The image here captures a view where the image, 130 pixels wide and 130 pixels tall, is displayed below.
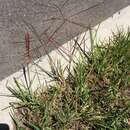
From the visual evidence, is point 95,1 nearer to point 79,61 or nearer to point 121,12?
point 121,12

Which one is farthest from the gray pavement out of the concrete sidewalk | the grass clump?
the grass clump

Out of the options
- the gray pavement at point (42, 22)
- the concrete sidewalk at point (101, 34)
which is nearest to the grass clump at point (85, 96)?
the concrete sidewalk at point (101, 34)

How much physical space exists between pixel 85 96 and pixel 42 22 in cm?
78

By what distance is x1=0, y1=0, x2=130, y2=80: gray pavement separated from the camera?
3.00m

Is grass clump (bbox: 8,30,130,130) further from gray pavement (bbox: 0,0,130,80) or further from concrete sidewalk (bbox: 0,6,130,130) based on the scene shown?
gray pavement (bbox: 0,0,130,80)

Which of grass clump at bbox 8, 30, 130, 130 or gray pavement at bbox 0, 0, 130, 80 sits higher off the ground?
gray pavement at bbox 0, 0, 130, 80

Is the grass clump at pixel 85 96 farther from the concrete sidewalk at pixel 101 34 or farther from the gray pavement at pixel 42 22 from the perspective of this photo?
the gray pavement at pixel 42 22

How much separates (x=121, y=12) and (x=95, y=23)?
0.20 metres

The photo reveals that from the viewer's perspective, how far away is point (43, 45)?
301 centimetres

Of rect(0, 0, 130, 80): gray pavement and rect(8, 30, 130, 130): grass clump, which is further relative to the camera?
→ rect(0, 0, 130, 80): gray pavement

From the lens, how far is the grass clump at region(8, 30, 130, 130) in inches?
103

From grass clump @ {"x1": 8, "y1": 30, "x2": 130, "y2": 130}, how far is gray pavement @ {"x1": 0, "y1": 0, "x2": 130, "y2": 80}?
0.78ft

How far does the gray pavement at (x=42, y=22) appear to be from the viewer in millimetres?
3002

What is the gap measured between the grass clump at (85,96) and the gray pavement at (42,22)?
24 cm
